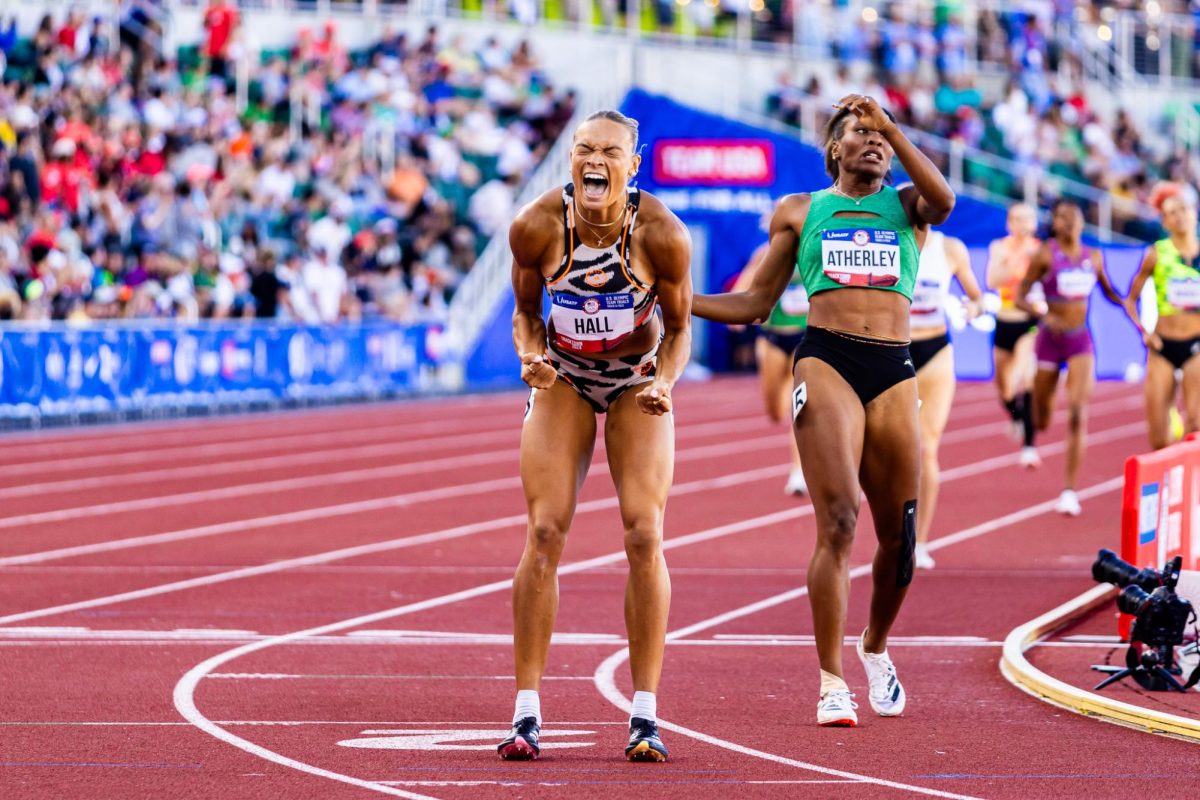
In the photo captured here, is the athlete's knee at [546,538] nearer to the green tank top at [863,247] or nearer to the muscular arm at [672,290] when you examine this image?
the muscular arm at [672,290]

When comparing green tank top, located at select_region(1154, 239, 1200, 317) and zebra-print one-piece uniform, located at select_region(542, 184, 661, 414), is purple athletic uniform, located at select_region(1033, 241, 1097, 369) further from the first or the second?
zebra-print one-piece uniform, located at select_region(542, 184, 661, 414)

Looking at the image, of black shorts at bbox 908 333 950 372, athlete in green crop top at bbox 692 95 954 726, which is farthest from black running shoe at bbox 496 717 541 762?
black shorts at bbox 908 333 950 372

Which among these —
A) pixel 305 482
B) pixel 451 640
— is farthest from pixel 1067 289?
pixel 451 640

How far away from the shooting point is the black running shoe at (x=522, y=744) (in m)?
6.40

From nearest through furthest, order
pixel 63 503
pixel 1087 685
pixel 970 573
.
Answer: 1. pixel 1087 685
2. pixel 970 573
3. pixel 63 503

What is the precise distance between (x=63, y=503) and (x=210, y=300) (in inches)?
367

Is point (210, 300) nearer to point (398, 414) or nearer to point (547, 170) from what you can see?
point (398, 414)

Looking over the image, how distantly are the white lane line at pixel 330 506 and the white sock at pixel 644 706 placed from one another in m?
6.63

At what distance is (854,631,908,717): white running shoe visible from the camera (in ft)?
24.3

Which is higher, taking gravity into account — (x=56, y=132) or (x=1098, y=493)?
(x=56, y=132)

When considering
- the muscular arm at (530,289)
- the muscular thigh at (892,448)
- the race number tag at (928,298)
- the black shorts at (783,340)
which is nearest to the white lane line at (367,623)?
the muscular thigh at (892,448)

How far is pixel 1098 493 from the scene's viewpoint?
16.8 meters

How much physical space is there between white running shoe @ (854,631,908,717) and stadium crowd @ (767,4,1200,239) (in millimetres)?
28754

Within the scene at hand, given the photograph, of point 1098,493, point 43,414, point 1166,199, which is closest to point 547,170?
point 43,414
